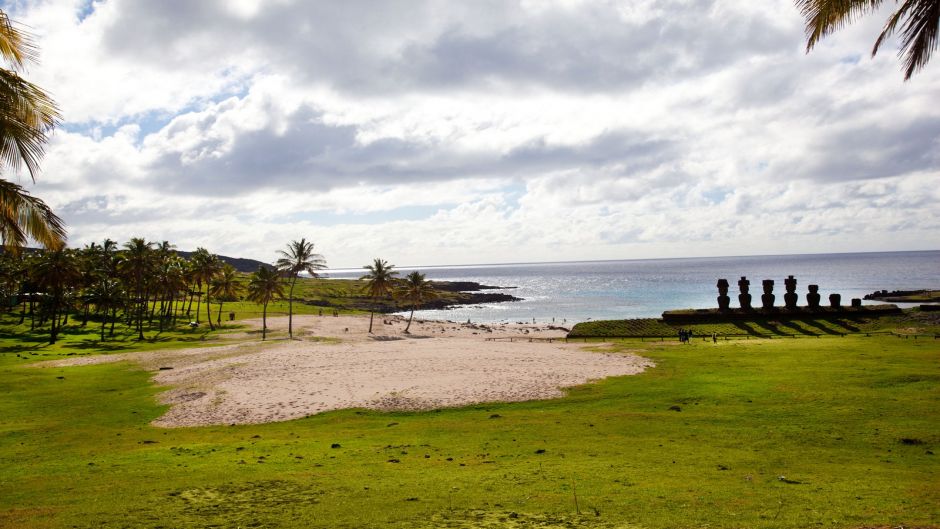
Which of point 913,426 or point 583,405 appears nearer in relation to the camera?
point 913,426

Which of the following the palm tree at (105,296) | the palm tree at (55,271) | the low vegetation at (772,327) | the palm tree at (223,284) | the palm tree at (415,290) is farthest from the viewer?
the palm tree at (415,290)

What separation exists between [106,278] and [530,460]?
271 feet

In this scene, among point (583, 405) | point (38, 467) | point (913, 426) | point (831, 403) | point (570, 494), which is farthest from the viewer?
point (583, 405)

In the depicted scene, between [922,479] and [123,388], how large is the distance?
42.8 meters

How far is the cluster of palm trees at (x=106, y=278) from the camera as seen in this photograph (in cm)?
6956

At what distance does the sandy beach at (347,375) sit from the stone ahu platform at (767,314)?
90.6ft

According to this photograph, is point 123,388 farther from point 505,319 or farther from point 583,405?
point 505,319

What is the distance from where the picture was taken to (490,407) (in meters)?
30.1

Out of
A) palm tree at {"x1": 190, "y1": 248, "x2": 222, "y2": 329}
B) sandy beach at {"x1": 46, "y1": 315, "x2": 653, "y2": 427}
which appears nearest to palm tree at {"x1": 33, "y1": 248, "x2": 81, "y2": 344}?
sandy beach at {"x1": 46, "y1": 315, "x2": 653, "y2": 427}

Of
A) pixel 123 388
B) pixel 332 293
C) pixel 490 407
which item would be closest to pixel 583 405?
pixel 490 407

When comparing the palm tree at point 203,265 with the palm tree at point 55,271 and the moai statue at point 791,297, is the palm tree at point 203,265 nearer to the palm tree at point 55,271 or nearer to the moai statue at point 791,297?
the palm tree at point 55,271

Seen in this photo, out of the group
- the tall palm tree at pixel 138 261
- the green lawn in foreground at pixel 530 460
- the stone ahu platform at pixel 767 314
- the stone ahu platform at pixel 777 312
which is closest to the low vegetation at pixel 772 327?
the stone ahu platform at pixel 767 314

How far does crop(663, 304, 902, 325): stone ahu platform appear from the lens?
7344 cm

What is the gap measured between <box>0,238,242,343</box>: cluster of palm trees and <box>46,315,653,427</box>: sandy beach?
21547mm
